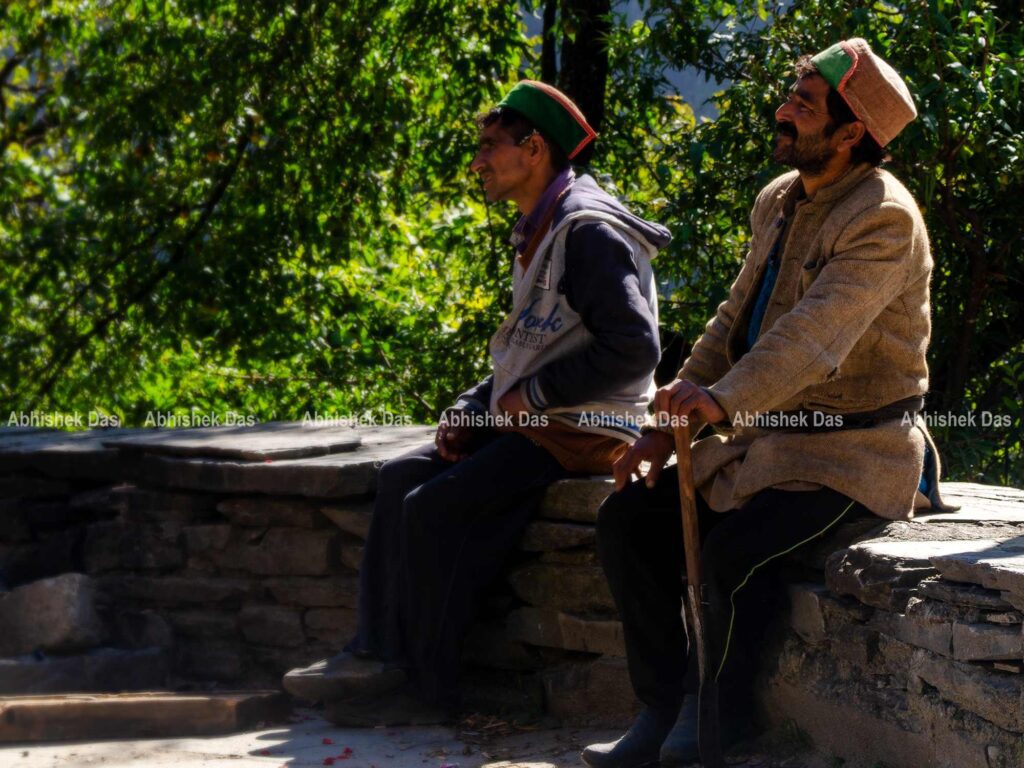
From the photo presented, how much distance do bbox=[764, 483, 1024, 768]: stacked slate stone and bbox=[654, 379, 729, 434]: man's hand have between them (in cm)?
40

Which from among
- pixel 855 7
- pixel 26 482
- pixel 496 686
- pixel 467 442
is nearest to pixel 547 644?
pixel 496 686

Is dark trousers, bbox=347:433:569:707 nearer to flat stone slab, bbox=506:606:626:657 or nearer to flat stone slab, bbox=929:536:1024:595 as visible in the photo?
flat stone slab, bbox=506:606:626:657

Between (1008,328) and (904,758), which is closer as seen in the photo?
(904,758)

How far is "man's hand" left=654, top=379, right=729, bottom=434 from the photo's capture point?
9.52 feet

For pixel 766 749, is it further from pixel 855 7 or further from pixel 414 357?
pixel 414 357

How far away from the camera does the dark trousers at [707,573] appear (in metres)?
2.97

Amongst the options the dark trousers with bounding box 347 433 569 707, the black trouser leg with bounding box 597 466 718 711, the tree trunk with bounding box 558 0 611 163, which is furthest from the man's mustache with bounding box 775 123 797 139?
the tree trunk with bounding box 558 0 611 163

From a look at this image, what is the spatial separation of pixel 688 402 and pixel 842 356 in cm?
33

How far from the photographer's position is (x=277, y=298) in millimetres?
7742

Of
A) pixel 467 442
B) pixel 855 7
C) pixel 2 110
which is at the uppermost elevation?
pixel 2 110

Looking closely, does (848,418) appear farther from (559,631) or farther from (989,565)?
(559,631)

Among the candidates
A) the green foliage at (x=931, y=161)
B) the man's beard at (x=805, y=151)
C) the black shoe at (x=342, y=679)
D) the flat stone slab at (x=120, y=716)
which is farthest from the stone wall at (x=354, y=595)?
the green foliage at (x=931, y=161)

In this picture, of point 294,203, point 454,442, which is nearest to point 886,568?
point 454,442

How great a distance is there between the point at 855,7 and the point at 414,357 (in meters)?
3.28
